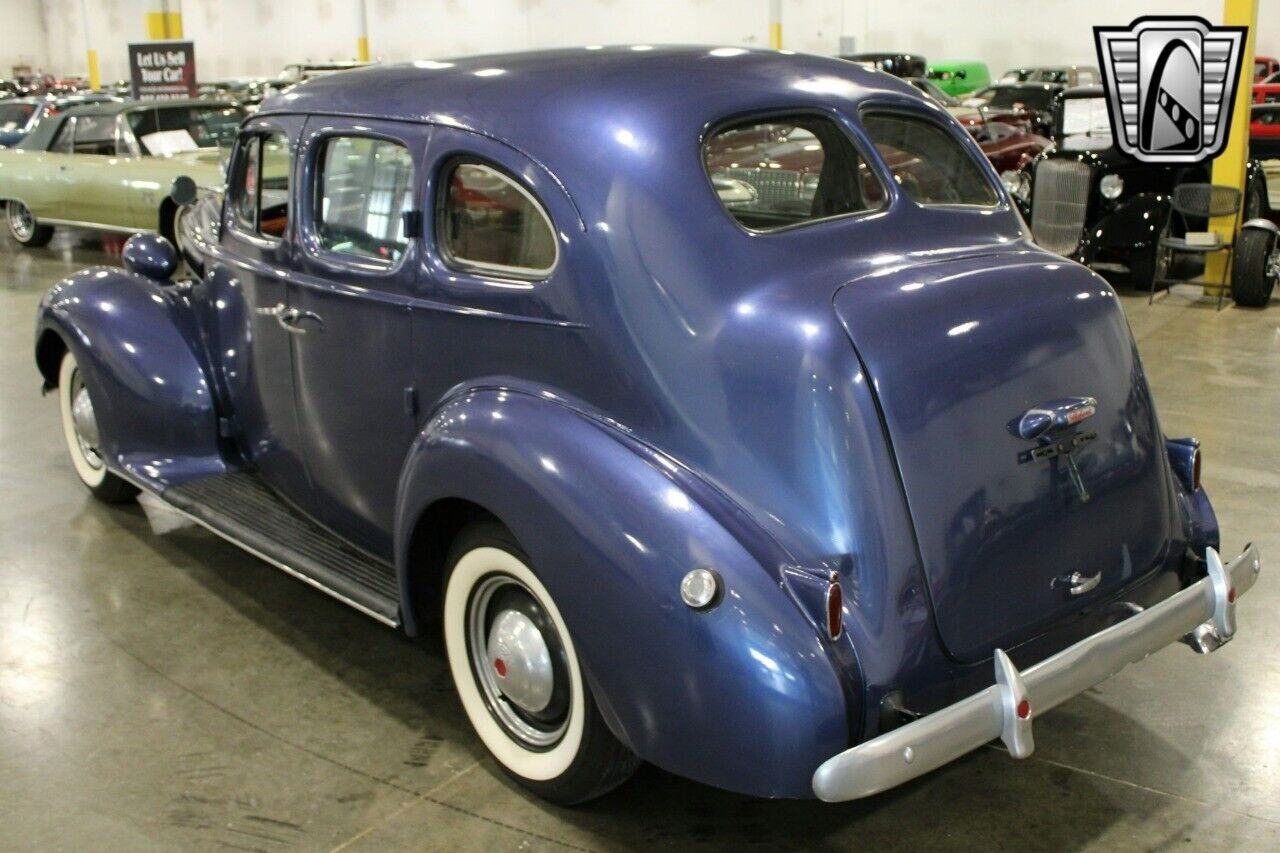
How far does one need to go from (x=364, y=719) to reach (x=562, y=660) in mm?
847

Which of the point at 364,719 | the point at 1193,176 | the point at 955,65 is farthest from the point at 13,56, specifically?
the point at 364,719

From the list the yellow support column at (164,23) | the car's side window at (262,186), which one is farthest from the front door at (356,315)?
the yellow support column at (164,23)

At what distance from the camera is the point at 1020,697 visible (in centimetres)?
257

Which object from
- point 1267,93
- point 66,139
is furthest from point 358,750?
point 1267,93

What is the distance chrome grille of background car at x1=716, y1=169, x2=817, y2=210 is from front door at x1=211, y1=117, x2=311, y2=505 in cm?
139

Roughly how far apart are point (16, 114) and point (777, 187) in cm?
1551

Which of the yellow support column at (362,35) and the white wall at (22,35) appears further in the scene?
the white wall at (22,35)

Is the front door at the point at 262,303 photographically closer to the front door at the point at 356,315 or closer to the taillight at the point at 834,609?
the front door at the point at 356,315

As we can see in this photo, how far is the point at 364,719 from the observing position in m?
3.54

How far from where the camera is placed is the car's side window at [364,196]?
349cm

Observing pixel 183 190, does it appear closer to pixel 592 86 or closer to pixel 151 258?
pixel 151 258

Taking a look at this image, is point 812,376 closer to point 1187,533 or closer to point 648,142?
point 648,142

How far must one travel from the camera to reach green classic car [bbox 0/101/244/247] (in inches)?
424

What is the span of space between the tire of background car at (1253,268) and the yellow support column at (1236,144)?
433 millimetres
